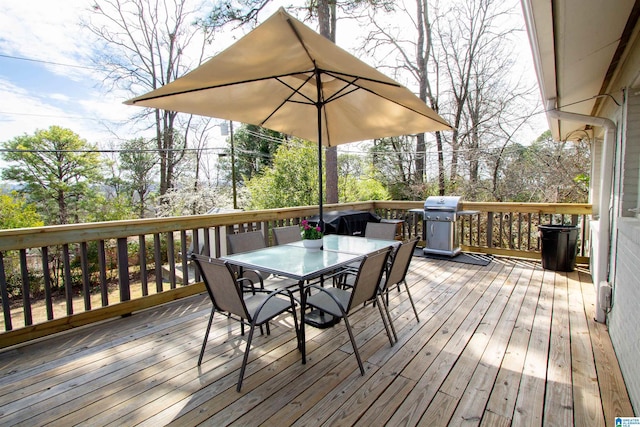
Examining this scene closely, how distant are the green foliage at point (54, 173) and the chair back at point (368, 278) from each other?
11.8m

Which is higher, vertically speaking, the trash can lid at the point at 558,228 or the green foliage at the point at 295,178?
the green foliage at the point at 295,178

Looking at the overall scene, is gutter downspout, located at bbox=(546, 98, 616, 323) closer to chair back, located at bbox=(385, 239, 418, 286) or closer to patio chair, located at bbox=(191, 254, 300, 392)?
chair back, located at bbox=(385, 239, 418, 286)

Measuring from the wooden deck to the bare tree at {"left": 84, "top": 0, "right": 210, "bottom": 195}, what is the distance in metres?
9.79

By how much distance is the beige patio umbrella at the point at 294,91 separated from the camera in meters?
1.92

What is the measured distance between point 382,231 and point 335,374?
1881mm

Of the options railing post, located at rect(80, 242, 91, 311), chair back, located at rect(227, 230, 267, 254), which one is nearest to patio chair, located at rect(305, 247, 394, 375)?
chair back, located at rect(227, 230, 267, 254)

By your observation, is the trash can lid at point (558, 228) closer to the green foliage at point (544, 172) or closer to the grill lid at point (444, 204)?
the grill lid at point (444, 204)

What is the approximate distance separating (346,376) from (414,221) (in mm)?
4219

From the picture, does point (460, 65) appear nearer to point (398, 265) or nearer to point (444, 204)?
point (444, 204)

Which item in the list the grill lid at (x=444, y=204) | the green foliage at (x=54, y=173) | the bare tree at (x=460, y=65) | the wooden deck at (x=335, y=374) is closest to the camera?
the wooden deck at (x=335, y=374)

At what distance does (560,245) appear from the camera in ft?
13.9

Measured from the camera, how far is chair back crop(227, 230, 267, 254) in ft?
9.75

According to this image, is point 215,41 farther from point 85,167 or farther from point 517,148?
point 517,148

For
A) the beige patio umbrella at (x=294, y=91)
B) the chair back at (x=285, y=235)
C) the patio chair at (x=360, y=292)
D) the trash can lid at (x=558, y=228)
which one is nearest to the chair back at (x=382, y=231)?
the chair back at (x=285, y=235)
